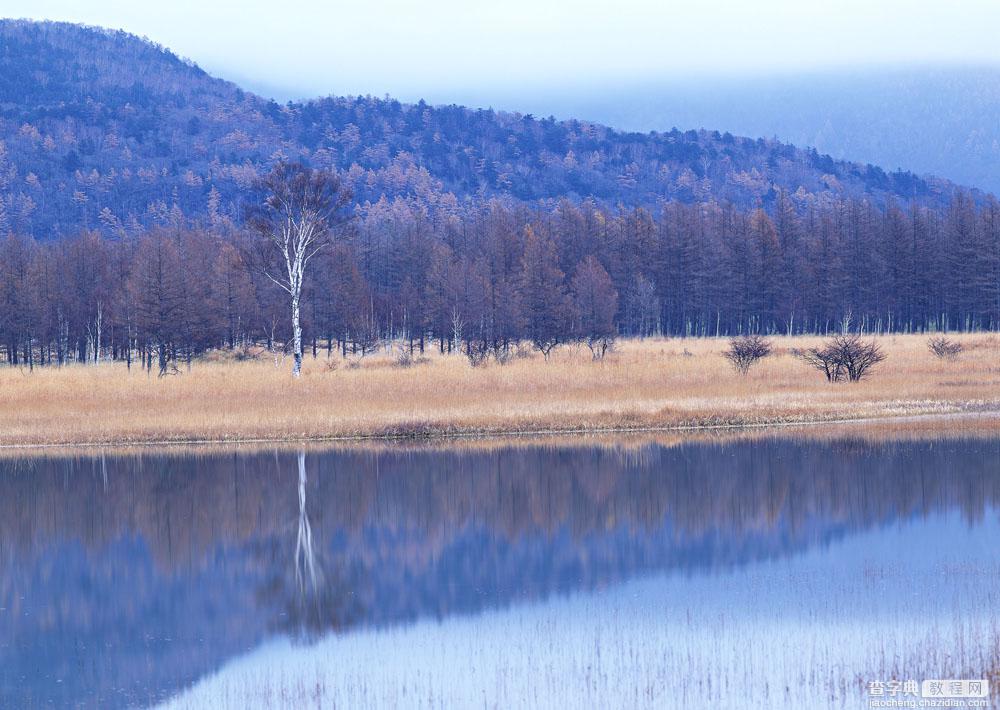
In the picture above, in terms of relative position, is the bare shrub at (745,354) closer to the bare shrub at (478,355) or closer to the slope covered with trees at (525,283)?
the bare shrub at (478,355)

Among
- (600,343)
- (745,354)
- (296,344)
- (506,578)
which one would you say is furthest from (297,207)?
(506,578)

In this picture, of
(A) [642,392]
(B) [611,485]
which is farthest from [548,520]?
(A) [642,392]

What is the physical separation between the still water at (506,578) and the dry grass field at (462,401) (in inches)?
184

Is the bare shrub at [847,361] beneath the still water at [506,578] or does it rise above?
above

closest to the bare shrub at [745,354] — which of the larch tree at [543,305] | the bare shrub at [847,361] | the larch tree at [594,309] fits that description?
the bare shrub at [847,361]

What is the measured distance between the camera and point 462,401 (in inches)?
1473

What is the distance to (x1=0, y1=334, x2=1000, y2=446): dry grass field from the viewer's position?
34.5 metres

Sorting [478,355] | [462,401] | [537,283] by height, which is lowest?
[462,401]

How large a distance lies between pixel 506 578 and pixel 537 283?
62628 mm

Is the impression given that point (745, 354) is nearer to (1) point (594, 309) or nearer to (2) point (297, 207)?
(2) point (297, 207)

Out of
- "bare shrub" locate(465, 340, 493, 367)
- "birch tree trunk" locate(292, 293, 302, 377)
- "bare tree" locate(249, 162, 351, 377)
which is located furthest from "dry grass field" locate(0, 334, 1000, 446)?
"bare tree" locate(249, 162, 351, 377)

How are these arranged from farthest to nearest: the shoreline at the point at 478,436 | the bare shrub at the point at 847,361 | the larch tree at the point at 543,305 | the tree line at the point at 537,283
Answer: the tree line at the point at 537,283 < the larch tree at the point at 543,305 < the bare shrub at the point at 847,361 < the shoreline at the point at 478,436

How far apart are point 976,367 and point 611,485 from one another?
28016 millimetres

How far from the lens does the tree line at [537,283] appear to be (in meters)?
78.3
